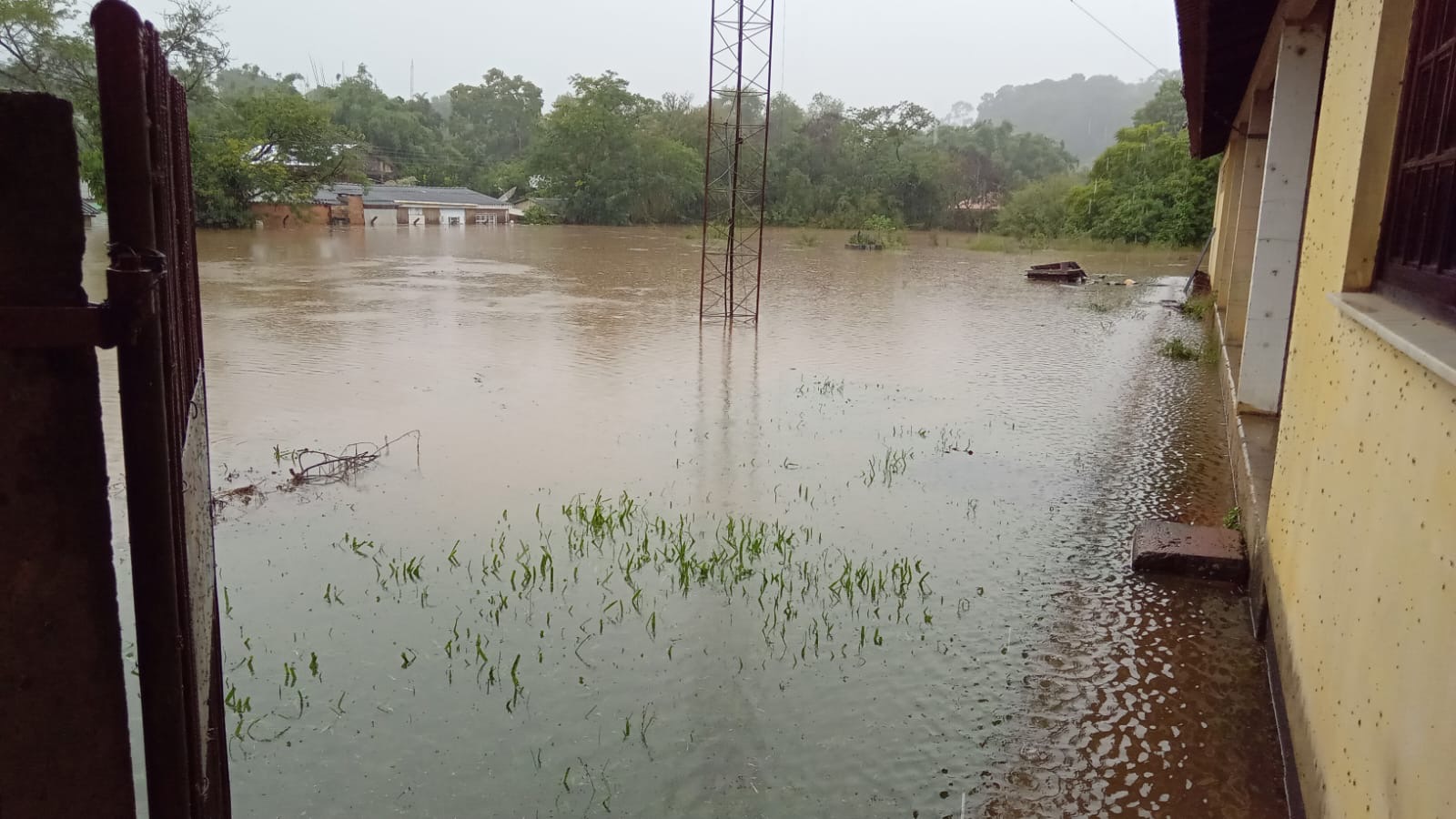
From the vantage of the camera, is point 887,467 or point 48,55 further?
point 48,55

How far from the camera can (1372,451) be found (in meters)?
2.61

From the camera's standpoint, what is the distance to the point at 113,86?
52.4 inches

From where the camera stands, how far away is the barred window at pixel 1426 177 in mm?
2502

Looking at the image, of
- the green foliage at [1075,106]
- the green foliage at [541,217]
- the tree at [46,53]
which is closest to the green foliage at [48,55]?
the tree at [46,53]

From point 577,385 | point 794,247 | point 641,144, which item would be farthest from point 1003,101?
point 577,385

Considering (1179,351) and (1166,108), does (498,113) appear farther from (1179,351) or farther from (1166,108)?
(1179,351)

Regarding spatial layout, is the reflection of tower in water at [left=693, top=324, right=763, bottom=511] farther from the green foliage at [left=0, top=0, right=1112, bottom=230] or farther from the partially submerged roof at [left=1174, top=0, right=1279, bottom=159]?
the green foliage at [left=0, top=0, right=1112, bottom=230]

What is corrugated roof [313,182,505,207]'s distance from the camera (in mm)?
42406

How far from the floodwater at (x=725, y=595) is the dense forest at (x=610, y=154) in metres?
25.3

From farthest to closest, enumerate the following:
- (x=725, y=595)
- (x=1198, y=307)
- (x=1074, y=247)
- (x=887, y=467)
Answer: (x=1074, y=247) → (x=1198, y=307) → (x=887, y=467) → (x=725, y=595)

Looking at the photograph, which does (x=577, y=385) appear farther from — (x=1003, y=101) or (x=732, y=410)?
(x=1003, y=101)

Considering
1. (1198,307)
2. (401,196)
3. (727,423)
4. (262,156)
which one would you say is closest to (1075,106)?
(401,196)

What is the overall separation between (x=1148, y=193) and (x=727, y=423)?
32563 mm

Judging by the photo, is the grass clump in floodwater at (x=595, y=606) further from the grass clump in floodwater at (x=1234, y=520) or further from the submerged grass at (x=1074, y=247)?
the submerged grass at (x=1074, y=247)
